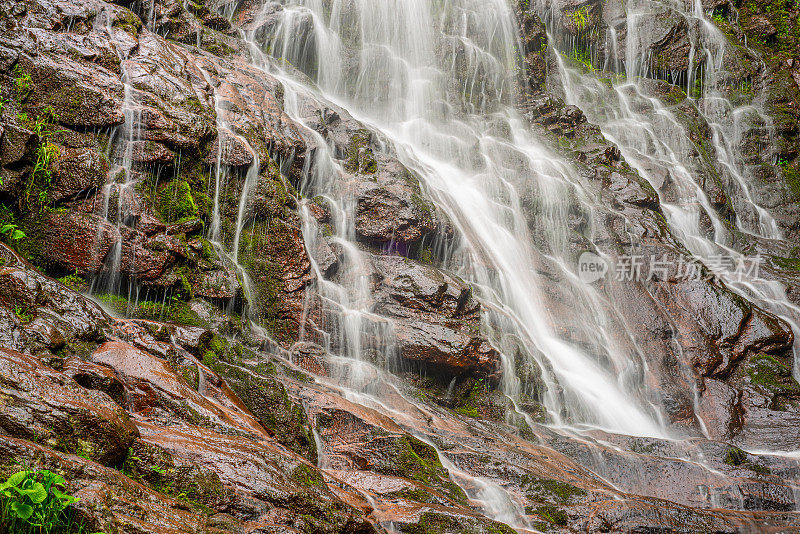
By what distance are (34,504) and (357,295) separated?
824cm

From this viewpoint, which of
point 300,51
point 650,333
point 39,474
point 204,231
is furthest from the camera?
point 300,51

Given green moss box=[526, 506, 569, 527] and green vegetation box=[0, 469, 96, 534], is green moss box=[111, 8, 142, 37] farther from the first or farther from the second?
green moss box=[526, 506, 569, 527]

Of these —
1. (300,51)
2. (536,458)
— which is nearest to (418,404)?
(536,458)

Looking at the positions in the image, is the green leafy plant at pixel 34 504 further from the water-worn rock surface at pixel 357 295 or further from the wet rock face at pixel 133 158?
the wet rock face at pixel 133 158

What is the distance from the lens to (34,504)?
10.0 ft

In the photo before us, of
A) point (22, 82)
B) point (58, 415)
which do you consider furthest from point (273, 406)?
point (22, 82)

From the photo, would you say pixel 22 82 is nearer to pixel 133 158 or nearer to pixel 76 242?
pixel 133 158

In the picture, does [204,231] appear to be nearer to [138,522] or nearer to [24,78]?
[24,78]

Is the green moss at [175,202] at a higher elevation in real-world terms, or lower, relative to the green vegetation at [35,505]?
higher

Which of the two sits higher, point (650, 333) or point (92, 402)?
point (650, 333)

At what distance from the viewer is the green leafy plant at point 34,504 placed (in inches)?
117

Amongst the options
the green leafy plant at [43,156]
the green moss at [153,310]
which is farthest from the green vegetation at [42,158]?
the green moss at [153,310]

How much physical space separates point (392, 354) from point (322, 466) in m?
3.68

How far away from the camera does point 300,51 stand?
18703 mm
